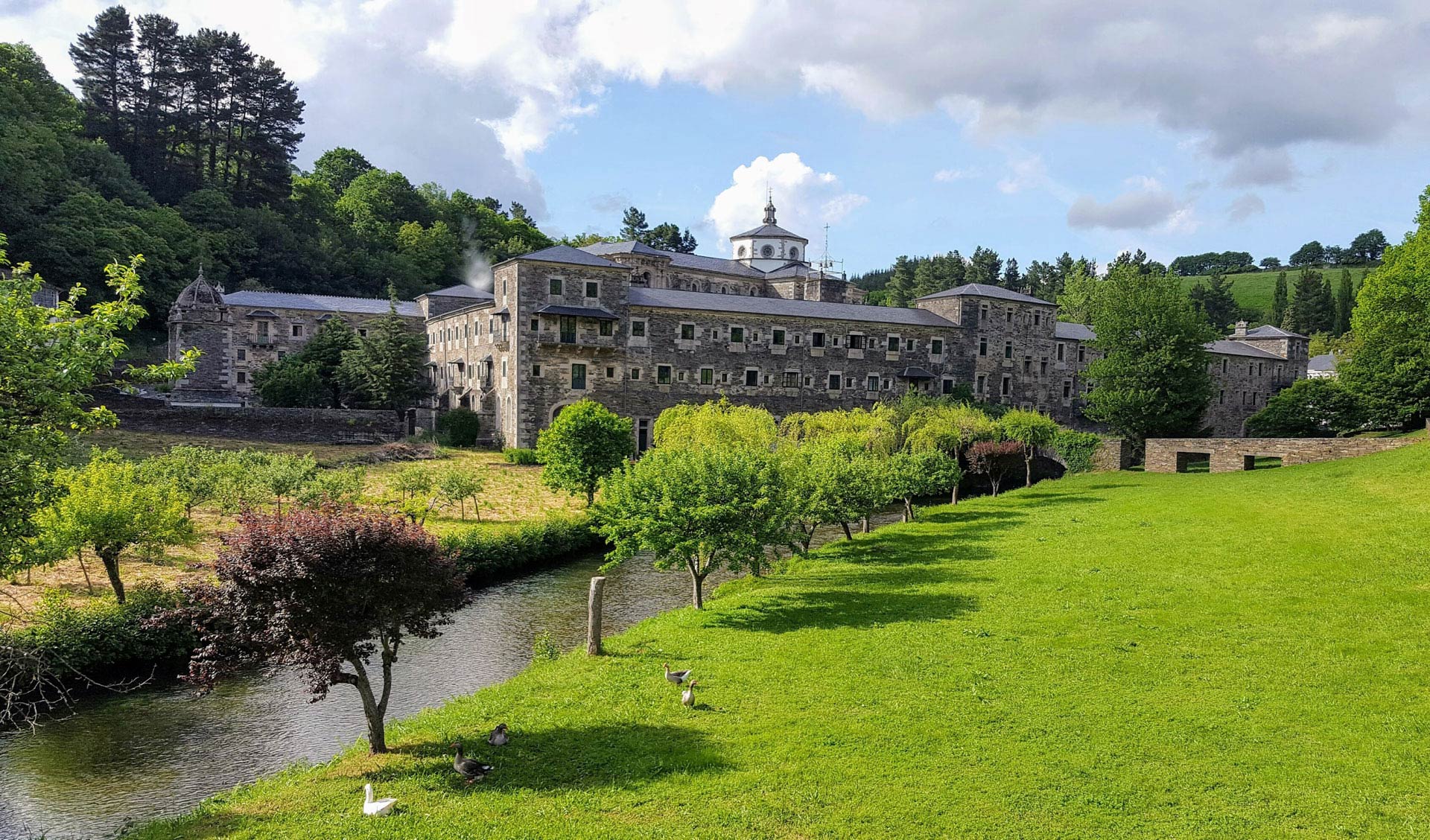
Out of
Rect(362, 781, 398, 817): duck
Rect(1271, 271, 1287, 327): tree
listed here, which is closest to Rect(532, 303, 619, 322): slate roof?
Rect(362, 781, 398, 817): duck

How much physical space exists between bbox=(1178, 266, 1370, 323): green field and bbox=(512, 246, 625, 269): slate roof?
100642 mm

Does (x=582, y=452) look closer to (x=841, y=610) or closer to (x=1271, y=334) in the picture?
(x=841, y=610)

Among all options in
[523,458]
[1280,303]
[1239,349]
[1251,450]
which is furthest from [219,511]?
[1280,303]

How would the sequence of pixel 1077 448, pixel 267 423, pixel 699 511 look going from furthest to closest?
pixel 1077 448 < pixel 267 423 < pixel 699 511

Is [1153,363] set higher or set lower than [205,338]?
lower

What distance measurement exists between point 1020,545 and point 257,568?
69.0ft

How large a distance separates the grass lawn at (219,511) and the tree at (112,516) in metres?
1.20

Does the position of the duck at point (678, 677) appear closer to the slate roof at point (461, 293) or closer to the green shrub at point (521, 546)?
the green shrub at point (521, 546)

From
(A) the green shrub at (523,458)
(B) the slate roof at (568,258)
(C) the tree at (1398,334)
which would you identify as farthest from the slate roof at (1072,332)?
(A) the green shrub at (523,458)

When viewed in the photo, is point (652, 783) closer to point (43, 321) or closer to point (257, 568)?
point (257, 568)

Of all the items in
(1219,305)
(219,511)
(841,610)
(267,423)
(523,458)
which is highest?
(1219,305)

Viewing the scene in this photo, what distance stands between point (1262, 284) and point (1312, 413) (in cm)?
10355

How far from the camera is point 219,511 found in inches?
1184

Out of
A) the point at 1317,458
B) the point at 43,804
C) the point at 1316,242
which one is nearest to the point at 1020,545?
the point at 1317,458
